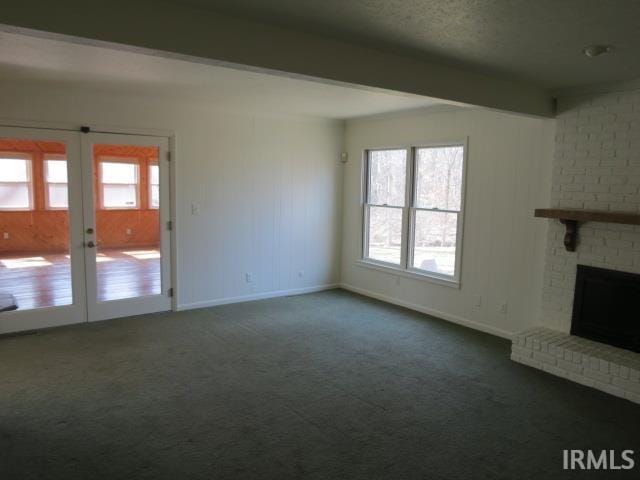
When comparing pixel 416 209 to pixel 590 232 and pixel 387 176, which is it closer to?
pixel 387 176

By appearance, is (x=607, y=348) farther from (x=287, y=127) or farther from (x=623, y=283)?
(x=287, y=127)

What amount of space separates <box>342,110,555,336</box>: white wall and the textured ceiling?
1414 millimetres

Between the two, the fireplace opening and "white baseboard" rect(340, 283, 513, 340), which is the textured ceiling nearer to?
the fireplace opening

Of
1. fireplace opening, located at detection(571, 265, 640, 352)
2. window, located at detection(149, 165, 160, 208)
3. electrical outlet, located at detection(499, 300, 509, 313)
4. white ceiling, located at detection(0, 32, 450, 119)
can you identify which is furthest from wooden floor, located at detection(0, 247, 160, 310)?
fireplace opening, located at detection(571, 265, 640, 352)

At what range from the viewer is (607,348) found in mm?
3973

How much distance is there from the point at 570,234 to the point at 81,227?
4.81m

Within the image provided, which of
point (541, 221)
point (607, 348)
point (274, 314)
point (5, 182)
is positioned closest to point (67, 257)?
point (5, 182)

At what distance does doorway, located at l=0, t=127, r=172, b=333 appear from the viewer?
4.75 meters

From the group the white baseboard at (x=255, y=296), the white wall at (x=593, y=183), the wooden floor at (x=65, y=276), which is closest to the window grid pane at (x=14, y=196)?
the wooden floor at (x=65, y=276)

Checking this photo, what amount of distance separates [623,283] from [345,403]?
254 cm

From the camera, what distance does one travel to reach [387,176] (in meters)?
6.38

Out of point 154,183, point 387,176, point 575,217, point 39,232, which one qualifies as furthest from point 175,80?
point 575,217

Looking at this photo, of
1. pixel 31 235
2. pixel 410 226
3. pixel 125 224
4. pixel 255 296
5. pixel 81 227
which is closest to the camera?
pixel 31 235

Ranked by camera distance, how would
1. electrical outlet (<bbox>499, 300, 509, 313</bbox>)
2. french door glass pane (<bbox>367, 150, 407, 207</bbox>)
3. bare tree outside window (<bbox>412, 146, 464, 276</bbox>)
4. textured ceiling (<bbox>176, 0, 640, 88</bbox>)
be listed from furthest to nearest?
french door glass pane (<bbox>367, 150, 407, 207</bbox>), bare tree outside window (<bbox>412, 146, 464, 276</bbox>), electrical outlet (<bbox>499, 300, 509, 313</bbox>), textured ceiling (<bbox>176, 0, 640, 88</bbox>)
